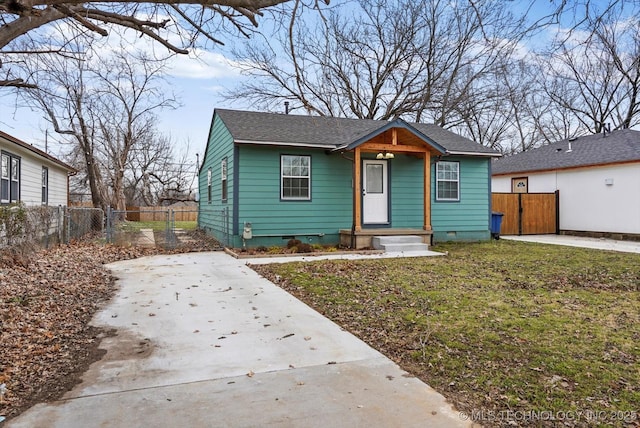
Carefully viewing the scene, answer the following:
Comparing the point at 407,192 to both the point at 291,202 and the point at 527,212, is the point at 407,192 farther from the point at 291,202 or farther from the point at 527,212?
the point at 527,212

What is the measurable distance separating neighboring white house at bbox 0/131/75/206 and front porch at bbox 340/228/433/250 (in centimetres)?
977

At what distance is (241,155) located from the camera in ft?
38.1

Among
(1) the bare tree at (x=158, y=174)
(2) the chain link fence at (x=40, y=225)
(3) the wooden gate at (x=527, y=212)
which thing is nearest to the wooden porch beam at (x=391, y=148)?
(3) the wooden gate at (x=527, y=212)

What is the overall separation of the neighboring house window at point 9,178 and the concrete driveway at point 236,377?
9903mm

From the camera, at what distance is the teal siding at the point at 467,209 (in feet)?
45.3

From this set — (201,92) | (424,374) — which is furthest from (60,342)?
(201,92)

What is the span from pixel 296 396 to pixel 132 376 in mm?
1373

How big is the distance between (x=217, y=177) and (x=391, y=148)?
6022 millimetres

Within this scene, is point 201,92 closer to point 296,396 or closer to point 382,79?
point 382,79

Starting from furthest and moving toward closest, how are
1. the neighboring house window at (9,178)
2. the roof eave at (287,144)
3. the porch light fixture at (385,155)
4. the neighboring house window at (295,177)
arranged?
the neighboring house window at (9,178) < the porch light fixture at (385,155) < the neighboring house window at (295,177) < the roof eave at (287,144)

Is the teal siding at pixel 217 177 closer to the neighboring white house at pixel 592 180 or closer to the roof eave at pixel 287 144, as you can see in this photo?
the roof eave at pixel 287 144

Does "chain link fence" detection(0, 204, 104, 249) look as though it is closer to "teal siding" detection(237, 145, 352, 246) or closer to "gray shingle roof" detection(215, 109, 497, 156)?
"teal siding" detection(237, 145, 352, 246)

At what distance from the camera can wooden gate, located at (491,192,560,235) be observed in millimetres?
17312

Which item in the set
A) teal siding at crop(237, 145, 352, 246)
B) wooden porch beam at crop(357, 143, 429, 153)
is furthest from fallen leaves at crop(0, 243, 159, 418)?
wooden porch beam at crop(357, 143, 429, 153)
